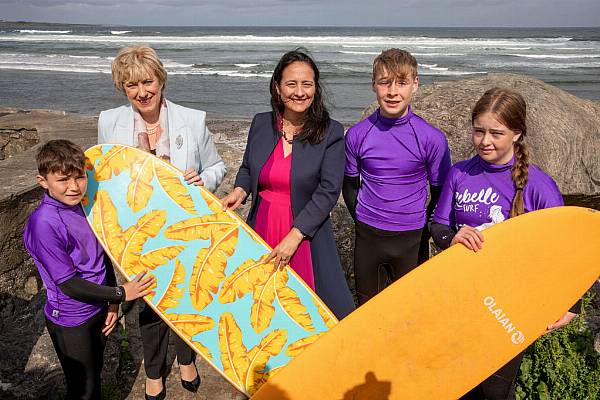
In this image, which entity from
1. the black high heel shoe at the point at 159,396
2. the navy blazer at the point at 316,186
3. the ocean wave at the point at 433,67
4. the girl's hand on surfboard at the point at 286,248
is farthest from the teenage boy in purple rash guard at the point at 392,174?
the ocean wave at the point at 433,67

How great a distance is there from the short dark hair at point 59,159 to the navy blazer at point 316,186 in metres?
0.78

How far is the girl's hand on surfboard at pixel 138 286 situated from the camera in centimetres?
223

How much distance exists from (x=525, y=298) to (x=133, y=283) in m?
1.85

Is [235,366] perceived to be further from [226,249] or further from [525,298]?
[525,298]

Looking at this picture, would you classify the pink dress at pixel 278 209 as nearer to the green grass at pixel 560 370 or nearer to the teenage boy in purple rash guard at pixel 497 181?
the teenage boy in purple rash guard at pixel 497 181

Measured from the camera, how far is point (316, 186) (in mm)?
2271

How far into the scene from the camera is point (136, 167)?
2.42 meters

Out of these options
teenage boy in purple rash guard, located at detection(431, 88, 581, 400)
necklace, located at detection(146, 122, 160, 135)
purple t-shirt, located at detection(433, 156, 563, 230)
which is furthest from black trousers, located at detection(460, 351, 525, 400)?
necklace, located at detection(146, 122, 160, 135)

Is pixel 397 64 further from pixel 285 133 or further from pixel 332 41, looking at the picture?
pixel 332 41

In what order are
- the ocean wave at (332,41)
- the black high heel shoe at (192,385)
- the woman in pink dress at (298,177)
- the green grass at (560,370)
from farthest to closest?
the ocean wave at (332,41) < the black high heel shoe at (192,385) < the green grass at (560,370) < the woman in pink dress at (298,177)

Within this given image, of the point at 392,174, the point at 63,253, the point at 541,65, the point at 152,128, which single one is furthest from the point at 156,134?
the point at 541,65

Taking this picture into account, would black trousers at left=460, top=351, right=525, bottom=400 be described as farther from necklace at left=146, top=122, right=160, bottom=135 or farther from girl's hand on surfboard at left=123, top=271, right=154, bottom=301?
necklace at left=146, top=122, right=160, bottom=135

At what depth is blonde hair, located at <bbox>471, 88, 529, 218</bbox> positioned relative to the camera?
1919 millimetres

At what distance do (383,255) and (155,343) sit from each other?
1.32m
